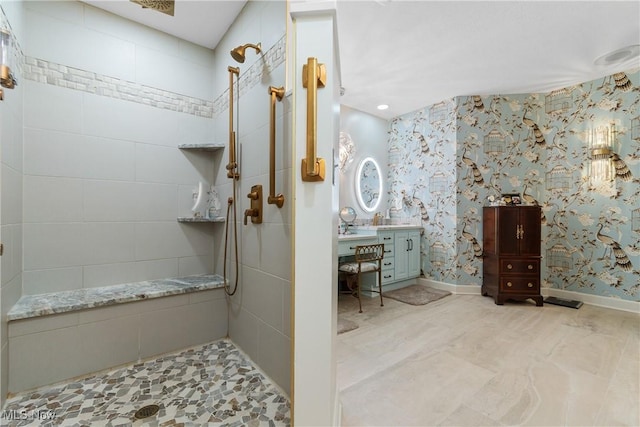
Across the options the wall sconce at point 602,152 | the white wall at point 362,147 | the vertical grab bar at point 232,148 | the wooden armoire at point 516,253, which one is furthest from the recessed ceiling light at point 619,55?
the vertical grab bar at point 232,148

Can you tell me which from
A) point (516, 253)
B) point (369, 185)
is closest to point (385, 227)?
point (369, 185)

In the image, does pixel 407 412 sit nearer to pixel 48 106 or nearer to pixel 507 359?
pixel 507 359

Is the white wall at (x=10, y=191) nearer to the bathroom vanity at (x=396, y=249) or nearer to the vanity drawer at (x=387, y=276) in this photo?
the bathroom vanity at (x=396, y=249)

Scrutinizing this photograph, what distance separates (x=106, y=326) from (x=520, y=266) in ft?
13.3

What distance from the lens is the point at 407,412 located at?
1378 millimetres

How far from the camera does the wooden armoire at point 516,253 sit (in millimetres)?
3104

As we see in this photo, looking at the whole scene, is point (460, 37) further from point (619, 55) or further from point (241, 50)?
point (241, 50)

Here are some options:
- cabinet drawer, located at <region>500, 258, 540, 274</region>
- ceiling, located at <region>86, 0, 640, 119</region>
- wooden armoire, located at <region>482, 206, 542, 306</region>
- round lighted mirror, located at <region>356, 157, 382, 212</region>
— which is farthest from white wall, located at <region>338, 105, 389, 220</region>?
cabinet drawer, located at <region>500, 258, 540, 274</region>

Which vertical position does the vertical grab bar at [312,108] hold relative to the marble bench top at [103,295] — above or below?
above

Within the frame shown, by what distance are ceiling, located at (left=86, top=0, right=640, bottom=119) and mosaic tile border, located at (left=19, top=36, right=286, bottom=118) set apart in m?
0.51

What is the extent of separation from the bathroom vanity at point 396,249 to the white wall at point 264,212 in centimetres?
153

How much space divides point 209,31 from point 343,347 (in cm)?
278

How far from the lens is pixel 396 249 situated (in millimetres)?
3590

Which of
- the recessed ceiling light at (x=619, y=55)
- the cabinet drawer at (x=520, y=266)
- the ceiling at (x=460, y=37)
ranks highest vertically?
the ceiling at (x=460, y=37)
